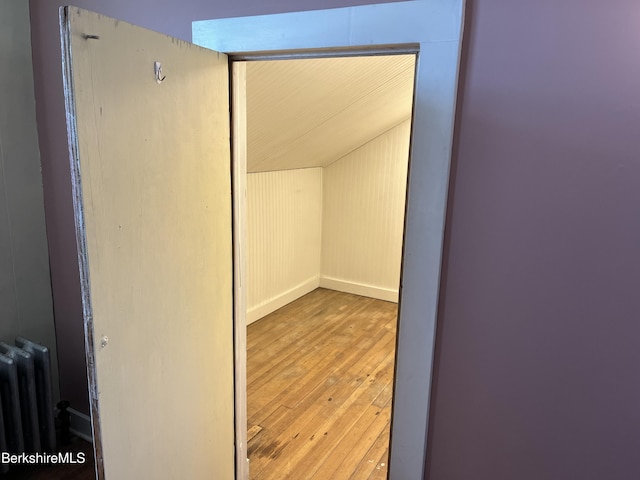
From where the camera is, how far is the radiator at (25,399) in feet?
5.81

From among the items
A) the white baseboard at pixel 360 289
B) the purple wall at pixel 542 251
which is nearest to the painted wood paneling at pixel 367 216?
the white baseboard at pixel 360 289

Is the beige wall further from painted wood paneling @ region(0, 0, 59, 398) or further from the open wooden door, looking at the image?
the open wooden door

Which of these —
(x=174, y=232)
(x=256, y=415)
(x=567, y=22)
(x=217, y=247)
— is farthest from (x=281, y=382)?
(x=567, y=22)

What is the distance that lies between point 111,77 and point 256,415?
1.94 m

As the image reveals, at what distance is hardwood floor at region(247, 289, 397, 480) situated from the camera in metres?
2.09

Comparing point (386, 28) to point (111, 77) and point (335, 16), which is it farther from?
point (111, 77)

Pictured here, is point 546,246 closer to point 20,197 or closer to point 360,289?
point 20,197

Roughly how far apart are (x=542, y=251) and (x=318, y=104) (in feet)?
5.37

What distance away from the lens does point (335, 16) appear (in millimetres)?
1150

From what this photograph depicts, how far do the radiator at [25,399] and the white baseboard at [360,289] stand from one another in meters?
2.78

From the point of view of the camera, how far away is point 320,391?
264 centimetres

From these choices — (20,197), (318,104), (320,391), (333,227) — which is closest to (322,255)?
(333,227)

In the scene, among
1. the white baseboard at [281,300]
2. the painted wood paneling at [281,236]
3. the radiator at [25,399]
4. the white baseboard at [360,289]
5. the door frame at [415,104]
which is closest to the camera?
the door frame at [415,104]
